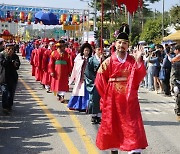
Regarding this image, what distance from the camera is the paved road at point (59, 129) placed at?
274 inches

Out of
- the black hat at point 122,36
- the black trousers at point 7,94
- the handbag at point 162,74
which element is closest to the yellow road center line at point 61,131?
the black trousers at point 7,94

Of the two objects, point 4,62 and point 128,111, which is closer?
point 128,111

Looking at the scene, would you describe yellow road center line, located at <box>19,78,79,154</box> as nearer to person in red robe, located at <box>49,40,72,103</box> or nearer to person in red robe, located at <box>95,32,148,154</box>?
person in red robe, located at <box>49,40,72,103</box>

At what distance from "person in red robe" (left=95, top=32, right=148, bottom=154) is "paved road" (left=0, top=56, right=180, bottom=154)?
107 cm

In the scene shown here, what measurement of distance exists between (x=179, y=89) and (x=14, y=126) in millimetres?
3340

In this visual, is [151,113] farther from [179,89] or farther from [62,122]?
[62,122]

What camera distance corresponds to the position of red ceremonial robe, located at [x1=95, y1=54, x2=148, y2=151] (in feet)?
18.5

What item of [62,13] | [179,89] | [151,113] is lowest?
[151,113]

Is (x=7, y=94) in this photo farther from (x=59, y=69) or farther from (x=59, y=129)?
(x=59, y=69)

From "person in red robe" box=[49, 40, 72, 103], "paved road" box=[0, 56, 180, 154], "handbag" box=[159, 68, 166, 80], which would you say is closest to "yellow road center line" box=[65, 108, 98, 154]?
"paved road" box=[0, 56, 180, 154]

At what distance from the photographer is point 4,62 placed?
10.0 metres

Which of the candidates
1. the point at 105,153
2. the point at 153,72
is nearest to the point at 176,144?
the point at 105,153

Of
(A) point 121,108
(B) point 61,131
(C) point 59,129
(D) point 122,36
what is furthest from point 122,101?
(C) point 59,129

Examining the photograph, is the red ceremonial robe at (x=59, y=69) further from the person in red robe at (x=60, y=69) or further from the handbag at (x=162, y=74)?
the handbag at (x=162, y=74)
